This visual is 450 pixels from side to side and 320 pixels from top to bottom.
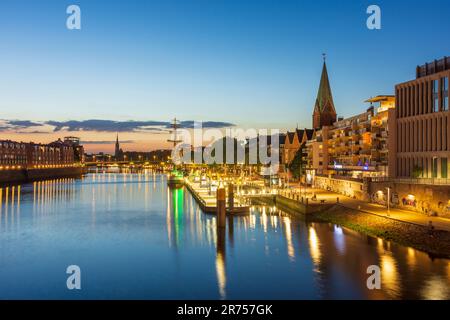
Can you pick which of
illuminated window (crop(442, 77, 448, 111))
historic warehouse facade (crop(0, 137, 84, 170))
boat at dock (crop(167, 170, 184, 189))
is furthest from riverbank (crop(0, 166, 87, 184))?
illuminated window (crop(442, 77, 448, 111))

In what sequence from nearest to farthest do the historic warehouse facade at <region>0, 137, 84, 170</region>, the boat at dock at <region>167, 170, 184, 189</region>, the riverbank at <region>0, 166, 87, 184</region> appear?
the boat at dock at <region>167, 170, 184, 189</region>, the riverbank at <region>0, 166, 87, 184</region>, the historic warehouse facade at <region>0, 137, 84, 170</region>

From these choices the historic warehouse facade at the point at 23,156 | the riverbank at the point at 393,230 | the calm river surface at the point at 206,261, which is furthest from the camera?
the historic warehouse facade at the point at 23,156

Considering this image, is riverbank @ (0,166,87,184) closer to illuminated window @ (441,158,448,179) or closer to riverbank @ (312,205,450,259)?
riverbank @ (312,205,450,259)

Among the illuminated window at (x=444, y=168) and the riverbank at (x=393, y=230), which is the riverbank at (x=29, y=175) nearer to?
the riverbank at (x=393, y=230)

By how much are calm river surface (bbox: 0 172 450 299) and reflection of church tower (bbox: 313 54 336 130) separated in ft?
219

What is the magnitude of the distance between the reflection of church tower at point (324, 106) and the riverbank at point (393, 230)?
68077 millimetres

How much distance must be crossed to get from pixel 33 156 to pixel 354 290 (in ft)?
575

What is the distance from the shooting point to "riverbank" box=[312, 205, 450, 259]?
3150 centimetres

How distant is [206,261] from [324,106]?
89216mm

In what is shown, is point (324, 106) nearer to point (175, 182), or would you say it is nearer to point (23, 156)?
point (175, 182)

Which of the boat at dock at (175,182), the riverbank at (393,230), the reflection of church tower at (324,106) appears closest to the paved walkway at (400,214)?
the riverbank at (393,230)

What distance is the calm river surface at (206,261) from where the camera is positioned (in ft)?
85.0

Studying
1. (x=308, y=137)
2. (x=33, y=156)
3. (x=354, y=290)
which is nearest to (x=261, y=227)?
(x=354, y=290)
